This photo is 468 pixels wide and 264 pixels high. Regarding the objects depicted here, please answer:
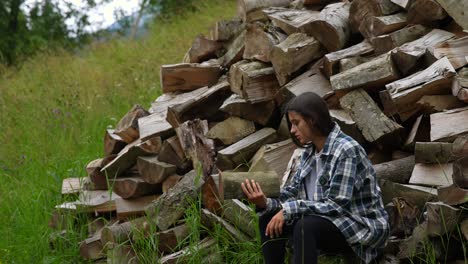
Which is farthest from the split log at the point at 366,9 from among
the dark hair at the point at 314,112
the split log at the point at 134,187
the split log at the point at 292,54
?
the split log at the point at 134,187

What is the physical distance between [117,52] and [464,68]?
27.4 feet

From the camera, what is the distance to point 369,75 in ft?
15.6

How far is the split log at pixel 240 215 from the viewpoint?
4578 mm

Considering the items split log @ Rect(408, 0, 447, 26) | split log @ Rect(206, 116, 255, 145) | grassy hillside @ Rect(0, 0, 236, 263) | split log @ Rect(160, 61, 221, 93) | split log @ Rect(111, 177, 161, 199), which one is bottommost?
grassy hillside @ Rect(0, 0, 236, 263)

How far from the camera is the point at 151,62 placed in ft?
35.9

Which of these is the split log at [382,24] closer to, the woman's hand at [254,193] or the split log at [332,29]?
the split log at [332,29]

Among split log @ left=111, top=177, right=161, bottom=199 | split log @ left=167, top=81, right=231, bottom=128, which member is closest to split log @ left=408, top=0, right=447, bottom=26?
split log @ left=167, top=81, right=231, bottom=128

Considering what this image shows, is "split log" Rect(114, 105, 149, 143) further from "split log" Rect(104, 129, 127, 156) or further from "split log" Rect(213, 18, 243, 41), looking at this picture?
"split log" Rect(213, 18, 243, 41)

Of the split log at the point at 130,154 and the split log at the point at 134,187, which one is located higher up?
the split log at the point at 130,154

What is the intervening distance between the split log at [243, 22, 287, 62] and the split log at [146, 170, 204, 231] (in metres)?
1.01

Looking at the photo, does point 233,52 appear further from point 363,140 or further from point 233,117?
point 363,140

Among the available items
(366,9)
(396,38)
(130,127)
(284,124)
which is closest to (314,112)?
(284,124)

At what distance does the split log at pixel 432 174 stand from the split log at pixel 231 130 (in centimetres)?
142

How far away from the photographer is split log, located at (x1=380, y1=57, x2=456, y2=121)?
14.5 feet
